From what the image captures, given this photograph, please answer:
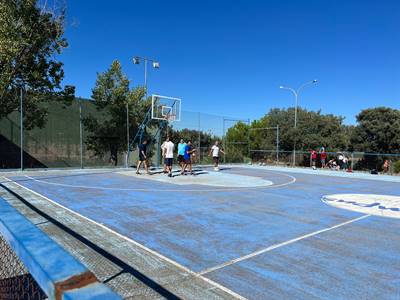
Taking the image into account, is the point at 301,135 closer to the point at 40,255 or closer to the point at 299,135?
the point at 299,135

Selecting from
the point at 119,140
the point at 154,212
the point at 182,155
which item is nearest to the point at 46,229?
the point at 154,212

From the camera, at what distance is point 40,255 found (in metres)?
1.83

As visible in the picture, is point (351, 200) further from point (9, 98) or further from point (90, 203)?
point (9, 98)

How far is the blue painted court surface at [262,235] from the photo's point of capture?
4.02m

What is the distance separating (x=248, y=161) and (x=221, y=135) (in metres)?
3.48

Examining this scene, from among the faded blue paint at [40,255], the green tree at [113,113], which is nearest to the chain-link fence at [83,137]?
the green tree at [113,113]

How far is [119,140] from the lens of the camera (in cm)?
2122

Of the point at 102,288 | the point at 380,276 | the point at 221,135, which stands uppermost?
the point at 221,135

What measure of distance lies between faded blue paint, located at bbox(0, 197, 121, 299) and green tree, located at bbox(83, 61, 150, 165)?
61.1ft

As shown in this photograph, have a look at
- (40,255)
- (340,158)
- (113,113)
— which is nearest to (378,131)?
(340,158)

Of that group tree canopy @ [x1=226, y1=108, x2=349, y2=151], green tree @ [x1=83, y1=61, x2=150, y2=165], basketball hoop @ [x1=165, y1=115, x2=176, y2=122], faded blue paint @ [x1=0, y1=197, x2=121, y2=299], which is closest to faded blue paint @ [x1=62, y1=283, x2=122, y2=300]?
faded blue paint @ [x1=0, y1=197, x2=121, y2=299]

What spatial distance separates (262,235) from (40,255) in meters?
4.65

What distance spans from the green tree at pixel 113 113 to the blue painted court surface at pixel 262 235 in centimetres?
970

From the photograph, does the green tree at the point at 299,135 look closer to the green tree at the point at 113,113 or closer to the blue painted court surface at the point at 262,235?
the green tree at the point at 113,113
